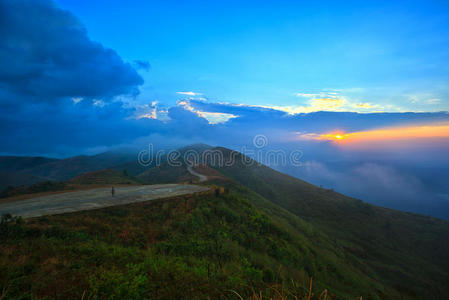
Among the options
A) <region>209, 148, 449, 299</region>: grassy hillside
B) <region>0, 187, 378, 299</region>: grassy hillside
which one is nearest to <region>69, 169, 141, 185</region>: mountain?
<region>0, 187, 378, 299</region>: grassy hillside

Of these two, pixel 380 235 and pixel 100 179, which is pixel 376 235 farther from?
pixel 100 179

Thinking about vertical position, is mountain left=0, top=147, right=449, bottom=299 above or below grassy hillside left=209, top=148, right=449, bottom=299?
above

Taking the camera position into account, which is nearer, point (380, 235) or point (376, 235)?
point (376, 235)

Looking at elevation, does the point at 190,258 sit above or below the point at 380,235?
above

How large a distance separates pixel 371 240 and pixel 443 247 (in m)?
18.4

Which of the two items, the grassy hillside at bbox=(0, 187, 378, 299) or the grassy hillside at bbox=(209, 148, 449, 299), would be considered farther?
the grassy hillside at bbox=(209, 148, 449, 299)

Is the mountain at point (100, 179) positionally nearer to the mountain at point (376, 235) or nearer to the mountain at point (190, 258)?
the mountain at point (376, 235)

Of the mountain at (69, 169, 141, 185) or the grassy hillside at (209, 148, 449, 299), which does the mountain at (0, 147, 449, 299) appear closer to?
the grassy hillside at (209, 148, 449, 299)

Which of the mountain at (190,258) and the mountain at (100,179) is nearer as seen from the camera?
the mountain at (190,258)

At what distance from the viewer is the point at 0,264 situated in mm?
4781

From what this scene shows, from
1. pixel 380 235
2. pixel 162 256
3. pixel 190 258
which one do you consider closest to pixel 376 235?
pixel 380 235

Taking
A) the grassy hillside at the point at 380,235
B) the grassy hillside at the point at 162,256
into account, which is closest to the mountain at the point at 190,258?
the grassy hillside at the point at 162,256

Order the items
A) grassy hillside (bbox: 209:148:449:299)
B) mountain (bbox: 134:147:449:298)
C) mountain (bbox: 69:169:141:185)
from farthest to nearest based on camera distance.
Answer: mountain (bbox: 69:169:141:185) < mountain (bbox: 134:147:449:298) < grassy hillside (bbox: 209:148:449:299)

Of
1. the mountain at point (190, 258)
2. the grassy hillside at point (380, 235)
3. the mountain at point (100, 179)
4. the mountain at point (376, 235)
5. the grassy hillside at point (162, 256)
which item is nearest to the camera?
the grassy hillside at point (162, 256)
